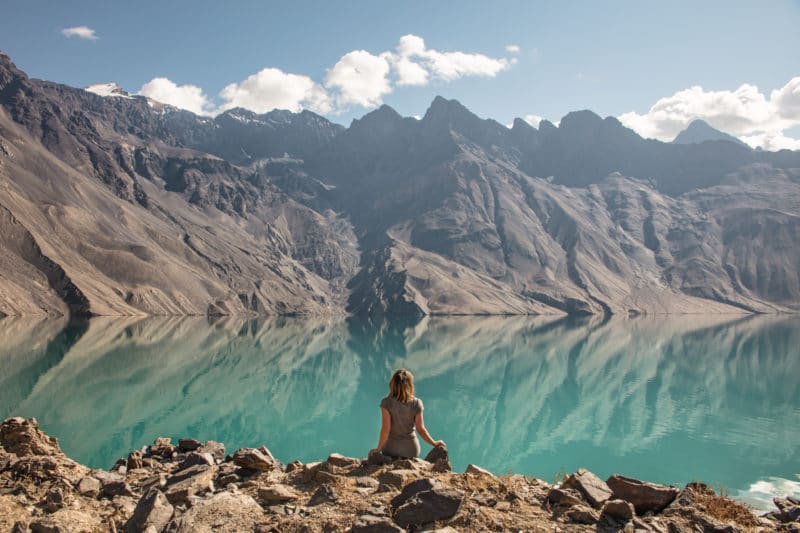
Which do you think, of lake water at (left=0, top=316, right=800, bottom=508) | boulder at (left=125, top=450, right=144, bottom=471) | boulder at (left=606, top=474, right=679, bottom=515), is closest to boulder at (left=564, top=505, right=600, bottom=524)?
boulder at (left=606, top=474, right=679, bottom=515)

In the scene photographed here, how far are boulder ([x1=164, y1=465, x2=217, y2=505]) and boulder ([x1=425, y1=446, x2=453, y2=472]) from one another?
460 cm

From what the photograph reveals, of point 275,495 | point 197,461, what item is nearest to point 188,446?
point 197,461

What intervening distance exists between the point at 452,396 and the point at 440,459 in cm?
5076

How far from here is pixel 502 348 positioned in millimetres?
107125

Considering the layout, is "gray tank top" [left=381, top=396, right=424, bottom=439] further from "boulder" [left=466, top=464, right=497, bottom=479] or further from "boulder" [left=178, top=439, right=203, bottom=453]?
"boulder" [left=178, top=439, right=203, bottom=453]

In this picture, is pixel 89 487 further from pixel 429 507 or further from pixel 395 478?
pixel 429 507

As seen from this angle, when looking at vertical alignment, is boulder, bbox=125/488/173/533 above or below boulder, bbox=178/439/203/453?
below

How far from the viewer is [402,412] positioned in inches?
439

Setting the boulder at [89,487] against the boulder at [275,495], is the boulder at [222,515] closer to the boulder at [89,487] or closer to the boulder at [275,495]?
the boulder at [275,495]

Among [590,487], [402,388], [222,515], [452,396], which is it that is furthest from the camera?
[452,396]

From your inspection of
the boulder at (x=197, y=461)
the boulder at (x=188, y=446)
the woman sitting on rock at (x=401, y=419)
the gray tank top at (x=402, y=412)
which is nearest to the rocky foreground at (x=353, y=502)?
the woman sitting on rock at (x=401, y=419)

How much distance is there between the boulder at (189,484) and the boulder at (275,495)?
4.76 feet

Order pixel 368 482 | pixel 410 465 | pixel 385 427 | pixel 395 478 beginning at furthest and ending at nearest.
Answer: pixel 385 427
pixel 410 465
pixel 368 482
pixel 395 478

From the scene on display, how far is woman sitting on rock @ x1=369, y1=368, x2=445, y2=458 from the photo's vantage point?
11.1 metres
